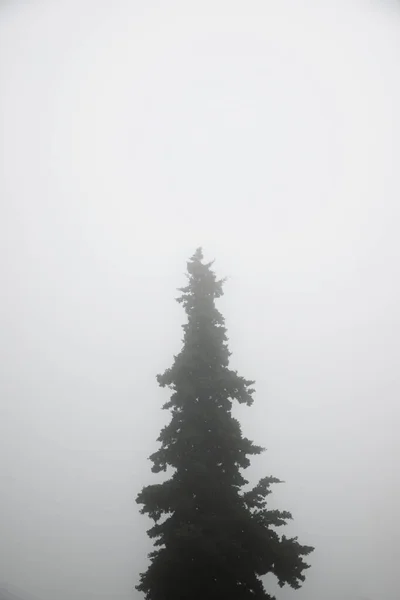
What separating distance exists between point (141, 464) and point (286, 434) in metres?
37.9


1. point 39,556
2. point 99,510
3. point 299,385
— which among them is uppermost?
point 299,385

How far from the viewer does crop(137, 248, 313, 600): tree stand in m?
9.02

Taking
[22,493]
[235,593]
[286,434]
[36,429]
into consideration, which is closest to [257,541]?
[235,593]

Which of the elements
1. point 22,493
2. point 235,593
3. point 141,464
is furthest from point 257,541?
point 22,493

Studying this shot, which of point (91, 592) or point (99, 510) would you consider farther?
point (99, 510)

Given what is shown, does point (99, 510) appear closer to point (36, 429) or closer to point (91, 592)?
point (91, 592)

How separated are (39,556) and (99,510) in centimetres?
1174

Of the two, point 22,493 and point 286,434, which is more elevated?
point 286,434

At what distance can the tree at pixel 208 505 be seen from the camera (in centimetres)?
902

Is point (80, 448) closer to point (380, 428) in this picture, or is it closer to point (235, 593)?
point (380, 428)

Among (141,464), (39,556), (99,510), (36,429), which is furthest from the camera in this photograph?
(36,429)

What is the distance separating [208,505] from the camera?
984 cm

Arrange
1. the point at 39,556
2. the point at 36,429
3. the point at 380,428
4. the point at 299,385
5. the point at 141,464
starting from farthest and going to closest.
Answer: the point at 299,385 < the point at 36,429 < the point at 380,428 < the point at 141,464 < the point at 39,556

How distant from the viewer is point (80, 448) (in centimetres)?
8394
